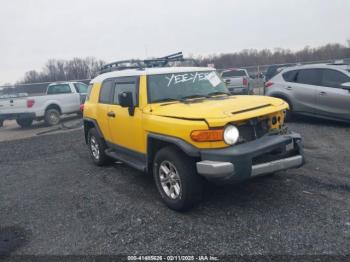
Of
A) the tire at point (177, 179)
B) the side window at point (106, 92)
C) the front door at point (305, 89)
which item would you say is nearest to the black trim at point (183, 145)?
the tire at point (177, 179)

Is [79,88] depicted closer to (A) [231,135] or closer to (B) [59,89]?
(B) [59,89]

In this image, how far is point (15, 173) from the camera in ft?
23.1

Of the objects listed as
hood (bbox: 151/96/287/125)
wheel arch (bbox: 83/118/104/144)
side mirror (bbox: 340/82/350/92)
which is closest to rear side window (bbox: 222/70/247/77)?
side mirror (bbox: 340/82/350/92)

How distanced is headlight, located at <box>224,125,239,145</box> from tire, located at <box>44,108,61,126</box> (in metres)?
11.8

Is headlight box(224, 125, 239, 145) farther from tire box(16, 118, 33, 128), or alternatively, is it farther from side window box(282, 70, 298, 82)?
tire box(16, 118, 33, 128)

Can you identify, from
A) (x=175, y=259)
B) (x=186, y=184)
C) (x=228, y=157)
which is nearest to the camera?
(x=175, y=259)

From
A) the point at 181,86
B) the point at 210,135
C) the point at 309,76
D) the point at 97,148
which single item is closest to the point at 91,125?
the point at 97,148

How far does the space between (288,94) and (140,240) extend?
7163mm

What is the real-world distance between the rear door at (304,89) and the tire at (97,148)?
5.55 metres

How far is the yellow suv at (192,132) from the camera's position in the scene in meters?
3.86

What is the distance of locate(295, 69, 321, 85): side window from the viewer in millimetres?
9069

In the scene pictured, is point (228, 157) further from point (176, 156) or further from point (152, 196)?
point (152, 196)

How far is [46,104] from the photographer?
14.1 m

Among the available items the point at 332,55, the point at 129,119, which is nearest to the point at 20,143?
the point at 129,119
